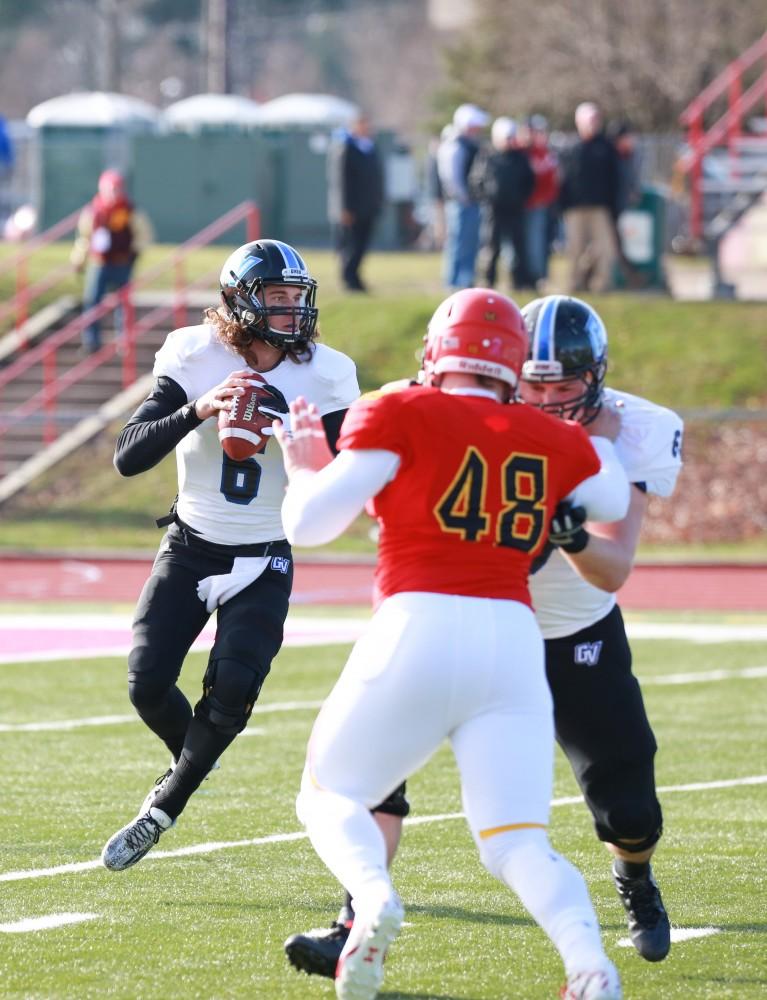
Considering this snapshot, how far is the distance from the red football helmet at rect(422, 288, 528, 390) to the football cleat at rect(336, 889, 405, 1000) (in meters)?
1.25

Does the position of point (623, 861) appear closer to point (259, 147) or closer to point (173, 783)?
point (173, 783)

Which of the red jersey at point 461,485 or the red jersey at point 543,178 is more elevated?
the red jersey at point 461,485

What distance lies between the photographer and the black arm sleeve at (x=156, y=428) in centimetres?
588

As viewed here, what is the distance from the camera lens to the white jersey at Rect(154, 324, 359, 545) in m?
6.20

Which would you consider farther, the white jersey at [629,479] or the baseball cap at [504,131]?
the baseball cap at [504,131]

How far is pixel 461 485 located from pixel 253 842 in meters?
2.73

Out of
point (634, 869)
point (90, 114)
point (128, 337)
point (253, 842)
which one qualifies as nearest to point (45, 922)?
point (253, 842)

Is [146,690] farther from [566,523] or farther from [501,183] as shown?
[501,183]

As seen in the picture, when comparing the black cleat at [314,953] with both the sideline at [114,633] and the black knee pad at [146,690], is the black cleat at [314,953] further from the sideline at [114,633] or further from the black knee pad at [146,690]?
the sideline at [114,633]

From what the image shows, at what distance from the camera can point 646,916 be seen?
5320 mm

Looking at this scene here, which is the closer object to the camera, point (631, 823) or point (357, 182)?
point (631, 823)

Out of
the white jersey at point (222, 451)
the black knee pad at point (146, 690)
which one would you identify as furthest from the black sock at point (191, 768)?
the white jersey at point (222, 451)

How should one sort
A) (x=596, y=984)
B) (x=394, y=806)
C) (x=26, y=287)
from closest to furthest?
(x=596, y=984), (x=394, y=806), (x=26, y=287)

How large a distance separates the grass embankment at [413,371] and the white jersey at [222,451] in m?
12.2
